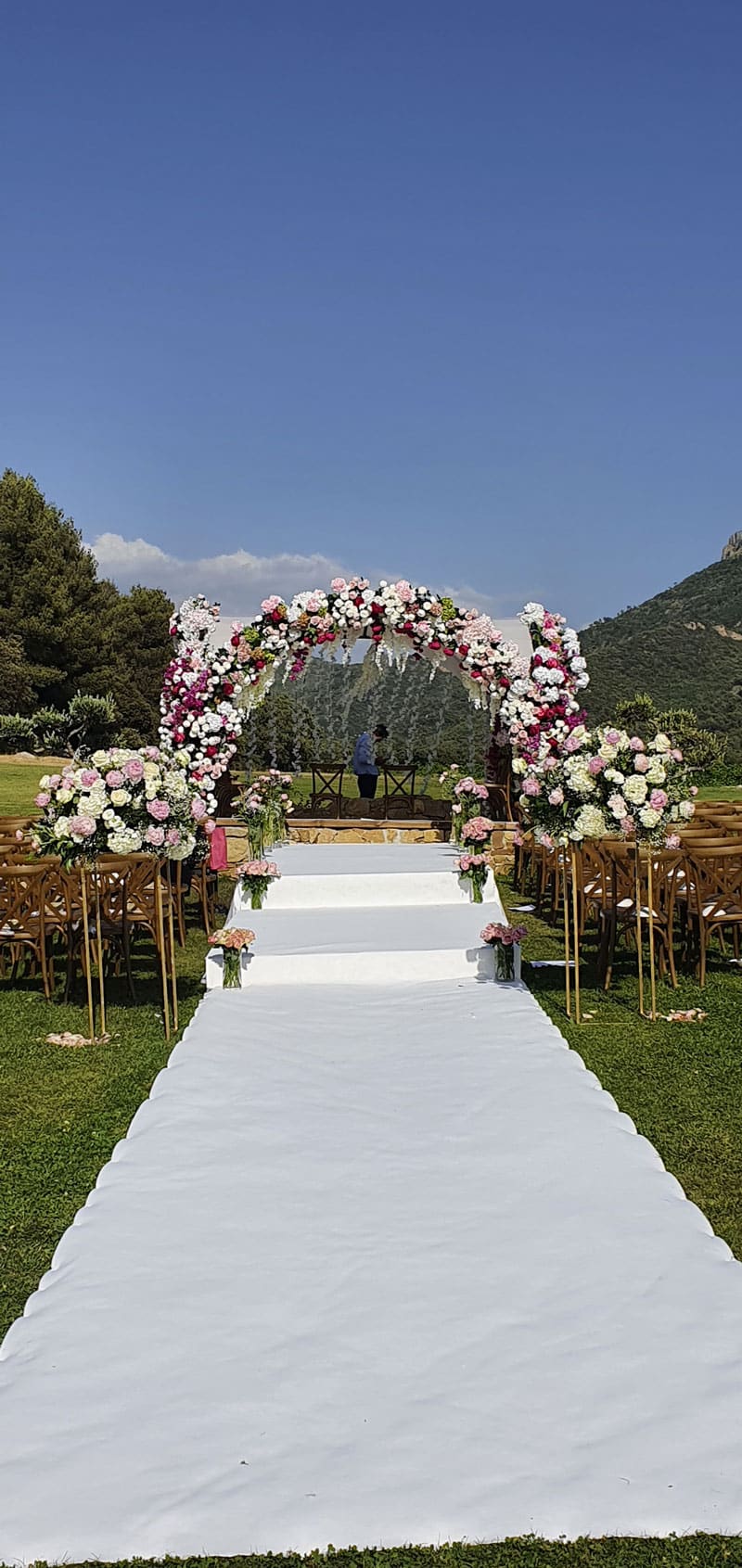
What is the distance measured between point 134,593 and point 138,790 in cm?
3078

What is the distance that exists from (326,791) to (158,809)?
9.60m

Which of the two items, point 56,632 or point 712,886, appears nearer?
point 712,886

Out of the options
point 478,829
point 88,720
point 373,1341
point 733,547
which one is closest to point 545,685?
point 478,829

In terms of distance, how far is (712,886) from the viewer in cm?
799

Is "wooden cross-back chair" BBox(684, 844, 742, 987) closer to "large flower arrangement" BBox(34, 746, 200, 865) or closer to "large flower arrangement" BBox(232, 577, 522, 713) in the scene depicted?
"large flower arrangement" BBox(34, 746, 200, 865)

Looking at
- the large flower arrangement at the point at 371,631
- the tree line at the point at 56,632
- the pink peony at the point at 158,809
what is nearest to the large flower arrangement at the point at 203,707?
the large flower arrangement at the point at 371,631

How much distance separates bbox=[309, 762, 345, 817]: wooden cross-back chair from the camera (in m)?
15.1

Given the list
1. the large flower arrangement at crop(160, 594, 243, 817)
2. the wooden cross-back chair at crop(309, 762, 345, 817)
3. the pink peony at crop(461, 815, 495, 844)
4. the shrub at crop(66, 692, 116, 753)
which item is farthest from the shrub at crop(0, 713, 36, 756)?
the pink peony at crop(461, 815, 495, 844)

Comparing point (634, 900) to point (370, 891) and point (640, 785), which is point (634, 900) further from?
point (370, 891)

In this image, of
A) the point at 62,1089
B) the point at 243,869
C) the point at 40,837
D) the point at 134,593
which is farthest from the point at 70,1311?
the point at 134,593

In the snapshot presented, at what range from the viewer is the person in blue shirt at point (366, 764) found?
1593cm

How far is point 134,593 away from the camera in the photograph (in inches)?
1430

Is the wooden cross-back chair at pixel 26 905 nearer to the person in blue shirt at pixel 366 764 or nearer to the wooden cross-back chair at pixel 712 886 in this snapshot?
the wooden cross-back chair at pixel 712 886

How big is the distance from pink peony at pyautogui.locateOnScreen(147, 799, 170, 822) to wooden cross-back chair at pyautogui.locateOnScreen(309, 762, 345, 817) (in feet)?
27.7
